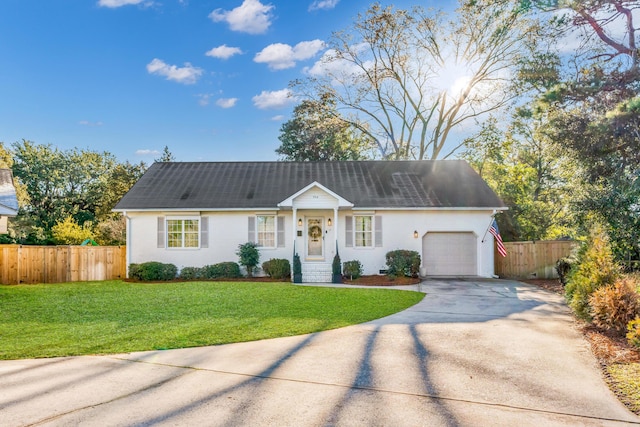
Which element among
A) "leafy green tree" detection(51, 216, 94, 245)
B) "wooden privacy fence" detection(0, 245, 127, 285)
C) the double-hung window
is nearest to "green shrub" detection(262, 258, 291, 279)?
the double-hung window

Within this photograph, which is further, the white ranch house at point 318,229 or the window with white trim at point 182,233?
the window with white trim at point 182,233

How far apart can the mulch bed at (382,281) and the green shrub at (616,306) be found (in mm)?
7321

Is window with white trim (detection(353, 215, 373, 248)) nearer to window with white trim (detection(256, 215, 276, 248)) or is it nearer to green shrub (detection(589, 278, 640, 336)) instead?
window with white trim (detection(256, 215, 276, 248))

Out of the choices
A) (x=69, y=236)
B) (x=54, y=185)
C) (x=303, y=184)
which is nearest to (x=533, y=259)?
(x=303, y=184)

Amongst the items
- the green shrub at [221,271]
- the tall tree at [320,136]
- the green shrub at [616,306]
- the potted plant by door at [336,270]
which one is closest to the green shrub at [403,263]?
the potted plant by door at [336,270]

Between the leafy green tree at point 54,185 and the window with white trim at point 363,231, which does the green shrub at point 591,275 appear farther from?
the leafy green tree at point 54,185

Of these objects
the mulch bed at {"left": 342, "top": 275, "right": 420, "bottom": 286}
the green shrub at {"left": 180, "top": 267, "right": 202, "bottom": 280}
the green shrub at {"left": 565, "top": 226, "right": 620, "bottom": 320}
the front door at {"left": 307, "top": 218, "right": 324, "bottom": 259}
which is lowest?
the mulch bed at {"left": 342, "top": 275, "right": 420, "bottom": 286}

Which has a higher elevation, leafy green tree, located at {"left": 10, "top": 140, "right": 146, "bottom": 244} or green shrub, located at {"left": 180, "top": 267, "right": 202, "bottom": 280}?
leafy green tree, located at {"left": 10, "top": 140, "right": 146, "bottom": 244}

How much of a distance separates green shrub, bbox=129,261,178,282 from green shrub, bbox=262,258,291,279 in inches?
147

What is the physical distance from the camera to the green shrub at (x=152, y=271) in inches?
594

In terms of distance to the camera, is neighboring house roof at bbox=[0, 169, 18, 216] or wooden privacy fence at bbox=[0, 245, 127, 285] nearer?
neighboring house roof at bbox=[0, 169, 18, 216]

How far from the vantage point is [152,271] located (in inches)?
594

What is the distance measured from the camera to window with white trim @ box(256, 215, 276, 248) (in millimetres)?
16141

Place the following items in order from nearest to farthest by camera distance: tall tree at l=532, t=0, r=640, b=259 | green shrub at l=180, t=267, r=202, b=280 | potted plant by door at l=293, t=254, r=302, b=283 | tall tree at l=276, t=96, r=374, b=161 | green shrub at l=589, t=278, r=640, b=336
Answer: green shrub at l=589, t=278, r=640, b=336 < tall tree at l=532, t=0, r=640, b=259 < potted plant by door at l=293, t=254, r=302, b=283 < green shrub at l=180, t=267, r=202, b=280 < tall tree at l=276, t=96, r=374, b=161
